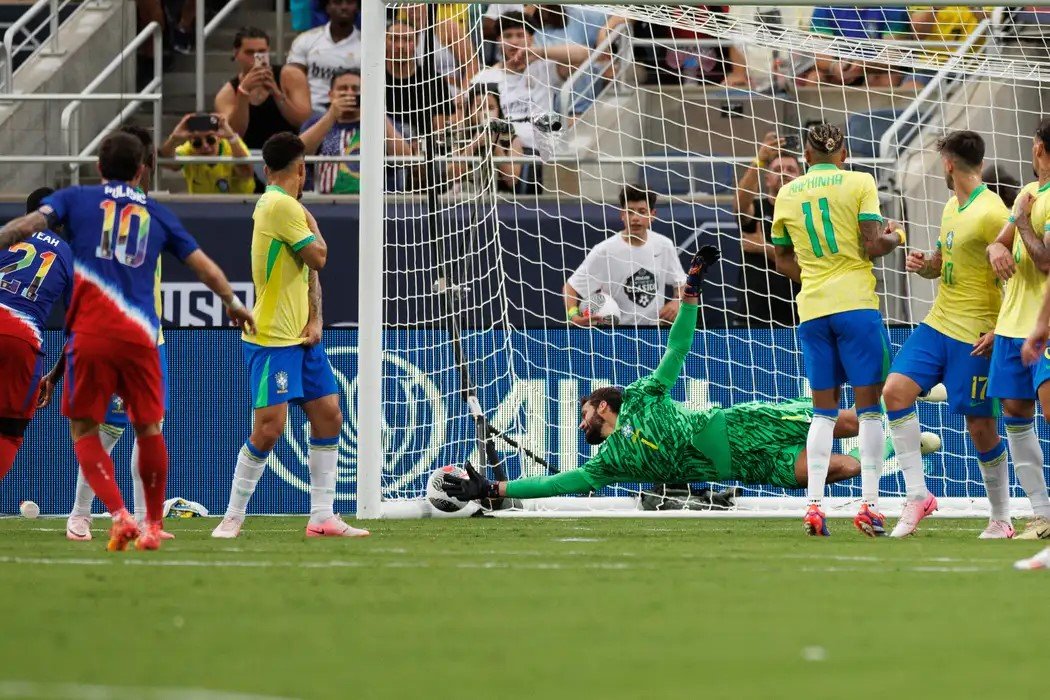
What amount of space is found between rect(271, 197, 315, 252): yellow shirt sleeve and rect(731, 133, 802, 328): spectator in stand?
14.3 ft

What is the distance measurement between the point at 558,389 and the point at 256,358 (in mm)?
3699

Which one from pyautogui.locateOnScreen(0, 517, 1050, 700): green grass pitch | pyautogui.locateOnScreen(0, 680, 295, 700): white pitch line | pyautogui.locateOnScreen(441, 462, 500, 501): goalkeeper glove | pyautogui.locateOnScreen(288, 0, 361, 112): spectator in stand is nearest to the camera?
pyautogui.locateOnScreen(0, 680, 295, 700): white pitch line

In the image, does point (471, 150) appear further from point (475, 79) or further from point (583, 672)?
point (583, 672)

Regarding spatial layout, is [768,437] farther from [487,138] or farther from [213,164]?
[213,164]

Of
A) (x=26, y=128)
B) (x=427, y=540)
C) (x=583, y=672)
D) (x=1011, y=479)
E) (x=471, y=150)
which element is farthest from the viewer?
(x=26, y=128)

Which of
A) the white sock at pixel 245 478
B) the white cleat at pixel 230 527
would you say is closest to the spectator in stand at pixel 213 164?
the white sock at pixel 245 478

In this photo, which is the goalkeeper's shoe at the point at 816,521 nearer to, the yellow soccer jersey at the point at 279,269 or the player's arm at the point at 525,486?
the player's arm at the point at 525,486

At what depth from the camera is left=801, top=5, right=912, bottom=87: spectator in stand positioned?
43.5ft

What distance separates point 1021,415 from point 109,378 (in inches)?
172

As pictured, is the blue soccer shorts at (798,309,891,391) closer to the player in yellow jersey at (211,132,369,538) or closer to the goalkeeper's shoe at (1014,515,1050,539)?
the goalkeeper's shoe at (1014,515,1050,539)

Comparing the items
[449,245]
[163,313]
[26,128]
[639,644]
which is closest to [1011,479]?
[449,245]

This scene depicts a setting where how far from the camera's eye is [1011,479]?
35.9 ft

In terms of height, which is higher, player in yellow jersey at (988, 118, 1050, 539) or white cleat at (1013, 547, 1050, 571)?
player in yellow jersey at (988, 118, 1050, 539)

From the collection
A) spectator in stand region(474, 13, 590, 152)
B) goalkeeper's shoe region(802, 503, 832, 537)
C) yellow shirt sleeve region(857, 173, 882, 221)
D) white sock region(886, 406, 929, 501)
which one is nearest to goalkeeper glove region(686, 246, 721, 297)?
yellow shirt sleeve region(857, 173, 882, 221)
